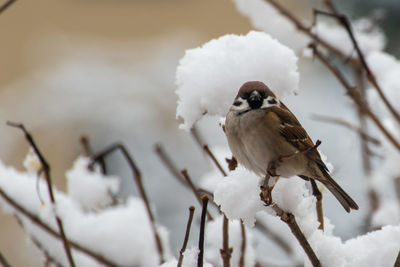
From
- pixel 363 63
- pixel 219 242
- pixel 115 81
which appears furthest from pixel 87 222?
pixel 115 81

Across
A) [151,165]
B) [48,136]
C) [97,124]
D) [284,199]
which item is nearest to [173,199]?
[151,165]

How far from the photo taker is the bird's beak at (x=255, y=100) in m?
1.67

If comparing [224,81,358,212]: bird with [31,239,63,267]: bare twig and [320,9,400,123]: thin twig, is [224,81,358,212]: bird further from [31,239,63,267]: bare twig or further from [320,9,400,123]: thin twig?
[31,239,63,267]: bare twig

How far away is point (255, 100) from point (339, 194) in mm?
393

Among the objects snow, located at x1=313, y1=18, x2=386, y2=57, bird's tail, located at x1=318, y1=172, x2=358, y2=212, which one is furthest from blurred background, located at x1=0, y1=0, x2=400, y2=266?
bird's tail, located at x1=318, y1=172, x2=358, y2=212

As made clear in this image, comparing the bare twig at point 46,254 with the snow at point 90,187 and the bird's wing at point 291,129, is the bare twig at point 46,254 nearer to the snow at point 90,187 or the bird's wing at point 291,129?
the snow at point 90,187

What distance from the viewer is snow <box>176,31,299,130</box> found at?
1465 mm

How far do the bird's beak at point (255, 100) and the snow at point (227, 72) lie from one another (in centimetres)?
17

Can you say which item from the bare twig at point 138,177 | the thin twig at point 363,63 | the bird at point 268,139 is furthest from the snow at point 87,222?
the thin twig at point 363,63

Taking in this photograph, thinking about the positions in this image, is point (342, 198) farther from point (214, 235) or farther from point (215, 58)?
point (215, 58)

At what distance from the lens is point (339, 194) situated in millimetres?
1739

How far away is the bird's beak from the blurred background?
2725 millimetres

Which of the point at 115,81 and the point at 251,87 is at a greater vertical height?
the point at 115,81

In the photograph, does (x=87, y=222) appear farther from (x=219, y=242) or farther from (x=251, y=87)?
(x=251, y=87)
